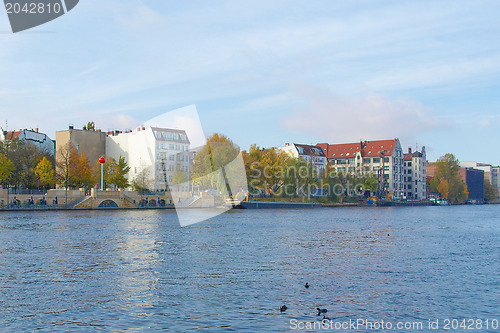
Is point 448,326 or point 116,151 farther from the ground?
point 116,151

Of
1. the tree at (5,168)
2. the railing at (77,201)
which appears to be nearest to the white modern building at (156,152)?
the railing at (77,201)

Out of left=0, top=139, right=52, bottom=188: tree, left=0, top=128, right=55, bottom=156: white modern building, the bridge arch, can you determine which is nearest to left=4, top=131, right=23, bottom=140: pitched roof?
left=0, top=128, right=55, bottom=156: white modern building

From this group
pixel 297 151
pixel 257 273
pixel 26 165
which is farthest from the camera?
pixel 297 151

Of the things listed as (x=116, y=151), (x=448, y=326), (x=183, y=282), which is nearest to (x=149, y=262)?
(x=183, y=282)

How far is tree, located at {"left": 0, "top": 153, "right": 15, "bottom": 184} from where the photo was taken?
103 meters

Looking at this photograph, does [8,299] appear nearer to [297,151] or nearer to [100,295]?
[100,295]

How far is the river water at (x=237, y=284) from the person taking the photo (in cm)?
1880

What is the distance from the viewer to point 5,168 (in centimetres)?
10319

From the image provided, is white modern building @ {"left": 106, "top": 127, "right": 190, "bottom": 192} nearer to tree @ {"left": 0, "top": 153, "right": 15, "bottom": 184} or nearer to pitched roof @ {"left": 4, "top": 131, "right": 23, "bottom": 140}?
pitched roof @ {"left": 4, "top": 131, "right": 23, "bottom": 140}

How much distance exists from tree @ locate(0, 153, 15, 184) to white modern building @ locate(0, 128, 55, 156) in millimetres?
35955

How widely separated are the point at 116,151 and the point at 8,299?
134100mm

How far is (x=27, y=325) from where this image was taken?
17844 mm

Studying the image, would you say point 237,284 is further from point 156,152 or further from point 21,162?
point 156,152

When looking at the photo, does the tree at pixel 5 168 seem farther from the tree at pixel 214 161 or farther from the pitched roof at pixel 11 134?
the pitched roof at pixel 11 134
